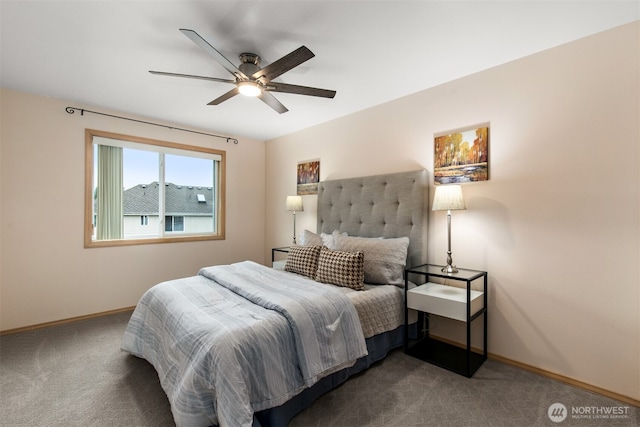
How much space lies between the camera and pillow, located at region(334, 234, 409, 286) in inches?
107

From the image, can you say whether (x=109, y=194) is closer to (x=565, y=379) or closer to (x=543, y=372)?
(x=543, y=372)

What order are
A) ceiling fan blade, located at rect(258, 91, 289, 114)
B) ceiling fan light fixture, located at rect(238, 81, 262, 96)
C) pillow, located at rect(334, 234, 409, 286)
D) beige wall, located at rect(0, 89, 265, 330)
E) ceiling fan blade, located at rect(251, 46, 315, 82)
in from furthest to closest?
beige wall, located at rect(0, 89, 265, 330) < pillow, located at rect(334, 234, 409, 286) < ceiling fan blade, located at rect(258, 91, 289, 114) < ceiling fan light fixture, located at rect(238, 81, 262, 96) < ceiling fan blade, located at rect(251, 46, 315, 82)

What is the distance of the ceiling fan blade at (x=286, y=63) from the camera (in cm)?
175

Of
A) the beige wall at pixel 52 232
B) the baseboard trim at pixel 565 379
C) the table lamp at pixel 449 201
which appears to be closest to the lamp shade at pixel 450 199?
the table lamp at pixel 449 201

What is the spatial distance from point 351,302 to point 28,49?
318cm

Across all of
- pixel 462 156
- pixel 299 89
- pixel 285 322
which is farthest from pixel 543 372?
pixel 299 89

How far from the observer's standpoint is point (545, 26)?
1947mm

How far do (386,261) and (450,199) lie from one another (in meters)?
0.80

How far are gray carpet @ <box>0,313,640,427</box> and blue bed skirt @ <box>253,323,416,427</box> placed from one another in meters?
0.05

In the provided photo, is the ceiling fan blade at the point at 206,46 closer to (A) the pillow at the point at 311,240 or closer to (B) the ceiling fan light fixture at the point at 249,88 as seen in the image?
(B) the ceiling fan light fixture at the point at 249,88

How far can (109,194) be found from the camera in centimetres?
366

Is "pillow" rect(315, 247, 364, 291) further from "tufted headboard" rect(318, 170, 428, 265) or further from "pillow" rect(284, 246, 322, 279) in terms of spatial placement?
"tufted headboard" rect(318, 170, 428, 265)

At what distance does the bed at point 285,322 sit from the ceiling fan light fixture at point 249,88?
60.5 inches

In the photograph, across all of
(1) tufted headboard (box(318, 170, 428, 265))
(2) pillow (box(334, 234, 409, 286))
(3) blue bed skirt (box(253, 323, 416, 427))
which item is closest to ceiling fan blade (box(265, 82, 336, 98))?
(1) tufted headboard (box(318, 170, 428, 265))
